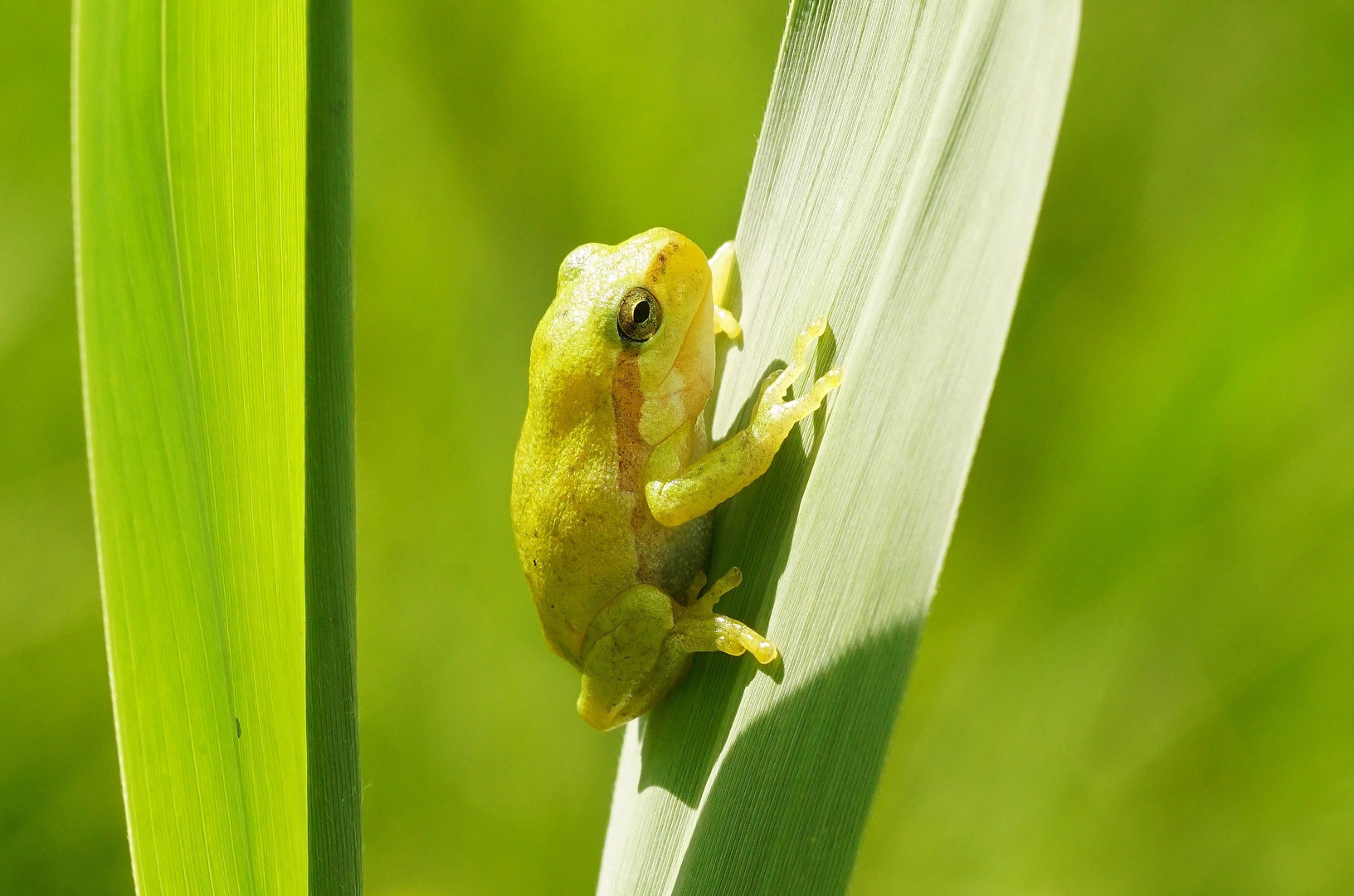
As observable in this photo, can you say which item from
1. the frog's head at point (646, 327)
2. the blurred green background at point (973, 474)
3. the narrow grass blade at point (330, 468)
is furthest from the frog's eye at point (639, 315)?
the blurred green background at point (973, 474)

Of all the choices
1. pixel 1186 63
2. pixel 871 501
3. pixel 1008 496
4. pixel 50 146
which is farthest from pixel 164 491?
pixel 50 146

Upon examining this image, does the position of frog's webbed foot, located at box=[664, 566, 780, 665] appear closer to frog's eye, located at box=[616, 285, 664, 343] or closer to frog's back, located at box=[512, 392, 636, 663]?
frog's back, located at box=[512, 392, 636, 663]

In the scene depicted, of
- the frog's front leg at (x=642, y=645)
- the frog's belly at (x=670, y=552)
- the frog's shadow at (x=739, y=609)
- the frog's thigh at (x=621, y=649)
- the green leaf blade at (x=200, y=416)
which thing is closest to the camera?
the green leaf blade at (x=200, y=416)

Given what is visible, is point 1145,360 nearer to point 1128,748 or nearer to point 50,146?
point 1128,748

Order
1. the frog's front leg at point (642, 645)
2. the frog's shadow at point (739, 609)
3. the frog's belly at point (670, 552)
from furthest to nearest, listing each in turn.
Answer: the frog's belly at point (670, 552) < the frog's front leg at point (642, 645) < the frog's shadow at point (739, 609)

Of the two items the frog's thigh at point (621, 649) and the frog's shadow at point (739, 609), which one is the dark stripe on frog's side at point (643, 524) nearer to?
the frog's thigh at point (621, 649)

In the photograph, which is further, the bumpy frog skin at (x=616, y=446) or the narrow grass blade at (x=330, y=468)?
the bumpy frog skin at (x=616, y=446)
